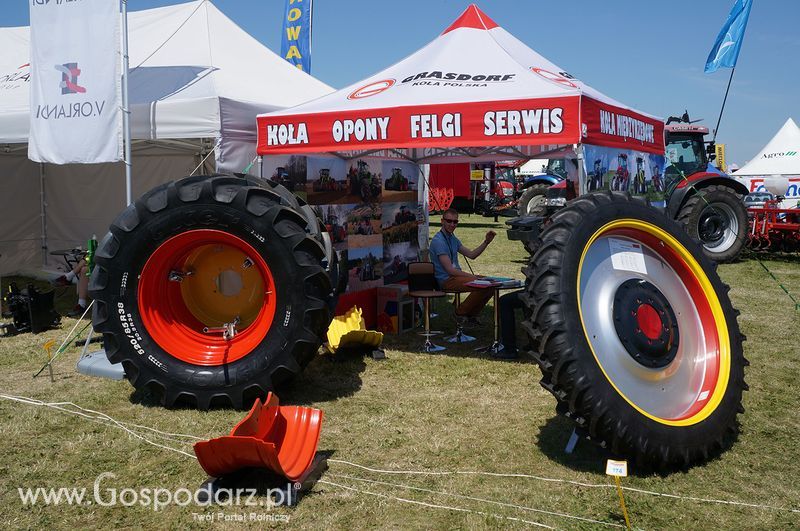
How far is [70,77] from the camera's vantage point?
5258mm

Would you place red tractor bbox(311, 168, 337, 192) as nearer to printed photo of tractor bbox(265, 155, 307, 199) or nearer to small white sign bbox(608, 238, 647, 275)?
printed photo of tractor bbox(265, 155, 307, 199)

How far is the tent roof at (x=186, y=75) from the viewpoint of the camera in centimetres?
628

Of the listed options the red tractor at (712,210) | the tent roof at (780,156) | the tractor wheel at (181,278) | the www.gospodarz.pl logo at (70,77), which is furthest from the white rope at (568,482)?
the tent roof at (780,156)

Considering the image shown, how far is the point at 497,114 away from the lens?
210 inches

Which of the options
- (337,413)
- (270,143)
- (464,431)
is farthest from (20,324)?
(464,431)

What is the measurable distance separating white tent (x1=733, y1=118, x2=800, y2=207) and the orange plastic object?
14372mm

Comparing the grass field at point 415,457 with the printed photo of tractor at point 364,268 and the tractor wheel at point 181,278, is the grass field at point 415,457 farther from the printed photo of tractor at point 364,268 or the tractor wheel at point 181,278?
the printed photo of tractor at point 364,268

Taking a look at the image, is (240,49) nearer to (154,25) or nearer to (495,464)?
(154,25)

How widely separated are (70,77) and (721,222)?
415 inches

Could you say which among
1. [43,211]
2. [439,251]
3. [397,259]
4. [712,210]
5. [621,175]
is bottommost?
[397,259]

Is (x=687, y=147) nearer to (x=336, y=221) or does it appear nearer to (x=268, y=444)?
(x=336, y=221)

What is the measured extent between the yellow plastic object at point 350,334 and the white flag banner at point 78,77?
87.8 inches

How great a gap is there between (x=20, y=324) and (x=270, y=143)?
324 centimetres

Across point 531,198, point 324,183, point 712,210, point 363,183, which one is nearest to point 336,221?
point 324,183
